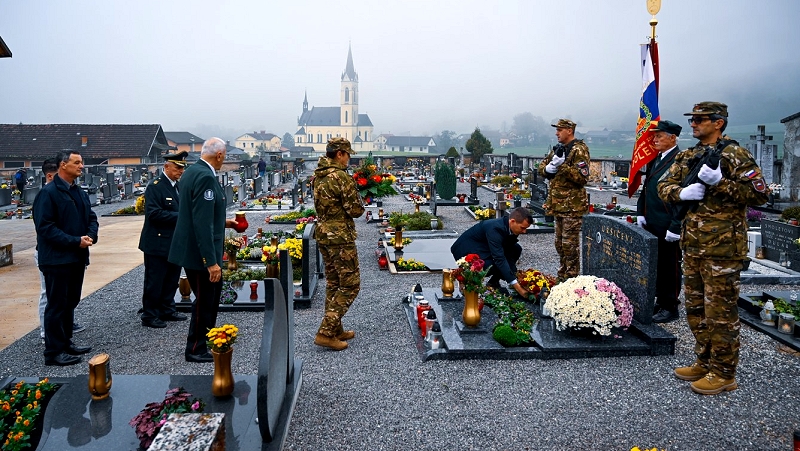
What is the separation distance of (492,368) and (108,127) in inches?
1875

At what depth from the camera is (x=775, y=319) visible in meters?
6.72

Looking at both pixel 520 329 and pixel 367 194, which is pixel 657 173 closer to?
pixel 520 329

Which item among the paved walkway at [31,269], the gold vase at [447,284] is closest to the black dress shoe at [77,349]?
the paved walkway at [31,269]

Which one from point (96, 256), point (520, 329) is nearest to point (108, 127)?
point (96, 256)

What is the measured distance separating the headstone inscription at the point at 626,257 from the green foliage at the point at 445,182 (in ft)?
42.0

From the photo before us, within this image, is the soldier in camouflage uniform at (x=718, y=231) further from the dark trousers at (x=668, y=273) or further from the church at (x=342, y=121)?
the church at (x=342, y=121)

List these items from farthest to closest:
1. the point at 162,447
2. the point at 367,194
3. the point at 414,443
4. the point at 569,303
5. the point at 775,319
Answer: the point at 367,194 < the point at 775,319 < the point at 569,303 < the point at 414,443 < the point at 162,447

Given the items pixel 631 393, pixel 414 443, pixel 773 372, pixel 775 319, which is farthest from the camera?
pixel 775 319

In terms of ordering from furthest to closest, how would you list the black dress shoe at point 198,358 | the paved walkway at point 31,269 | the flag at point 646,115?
1. the flag at point 646,115
2. the paved walkway at point 31,269
3. the black dress shoe at point 198,358

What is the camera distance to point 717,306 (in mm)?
4863

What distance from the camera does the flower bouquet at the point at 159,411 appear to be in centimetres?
370

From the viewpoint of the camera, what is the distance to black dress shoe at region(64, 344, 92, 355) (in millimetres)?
6047

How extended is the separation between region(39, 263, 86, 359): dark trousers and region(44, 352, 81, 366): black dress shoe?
0.12 ft

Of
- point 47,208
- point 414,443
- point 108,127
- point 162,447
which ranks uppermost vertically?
point 108,127
